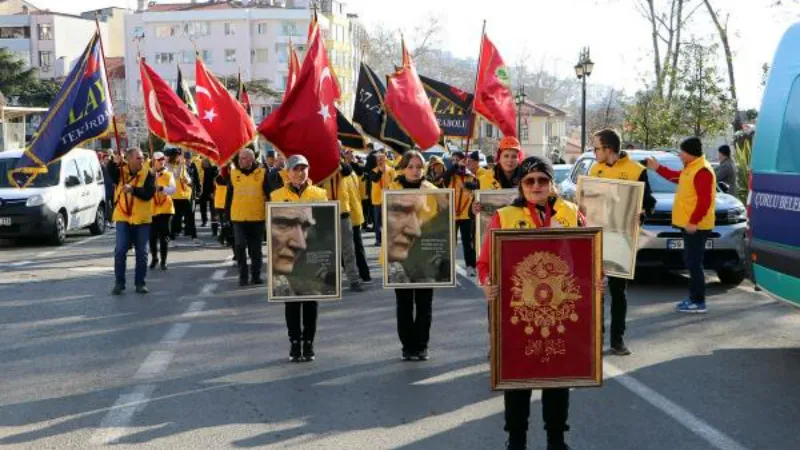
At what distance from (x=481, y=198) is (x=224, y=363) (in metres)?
2.92

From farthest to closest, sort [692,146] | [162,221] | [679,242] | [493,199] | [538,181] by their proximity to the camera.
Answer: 1. [162,221]
2. [679,242]
3. [692,146]
4. [493,199]
5. [538,181]

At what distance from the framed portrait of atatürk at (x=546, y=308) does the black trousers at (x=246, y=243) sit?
877 cm

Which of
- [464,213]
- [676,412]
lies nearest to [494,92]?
[464,213]

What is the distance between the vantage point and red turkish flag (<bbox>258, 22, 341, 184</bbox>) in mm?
10039

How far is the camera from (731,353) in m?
8.95

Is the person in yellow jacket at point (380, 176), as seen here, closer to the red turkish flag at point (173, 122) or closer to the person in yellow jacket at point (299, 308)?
the red turkish flag at point (173, 122)

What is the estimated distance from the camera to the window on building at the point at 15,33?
99363mm

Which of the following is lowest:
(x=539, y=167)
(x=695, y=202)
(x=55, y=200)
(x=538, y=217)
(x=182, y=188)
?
(x=55, y=200)

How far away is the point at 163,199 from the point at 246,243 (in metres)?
2.32

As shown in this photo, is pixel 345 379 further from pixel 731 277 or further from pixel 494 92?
pixel 731 277

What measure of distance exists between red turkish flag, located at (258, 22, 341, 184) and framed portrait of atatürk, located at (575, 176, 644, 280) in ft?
8.63

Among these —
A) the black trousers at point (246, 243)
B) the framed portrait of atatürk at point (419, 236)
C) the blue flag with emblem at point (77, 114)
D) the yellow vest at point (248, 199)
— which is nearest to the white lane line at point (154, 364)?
the framed portrait of atatürk at point (419, 236)

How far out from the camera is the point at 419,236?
29.7 ft

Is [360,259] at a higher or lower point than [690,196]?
lower
